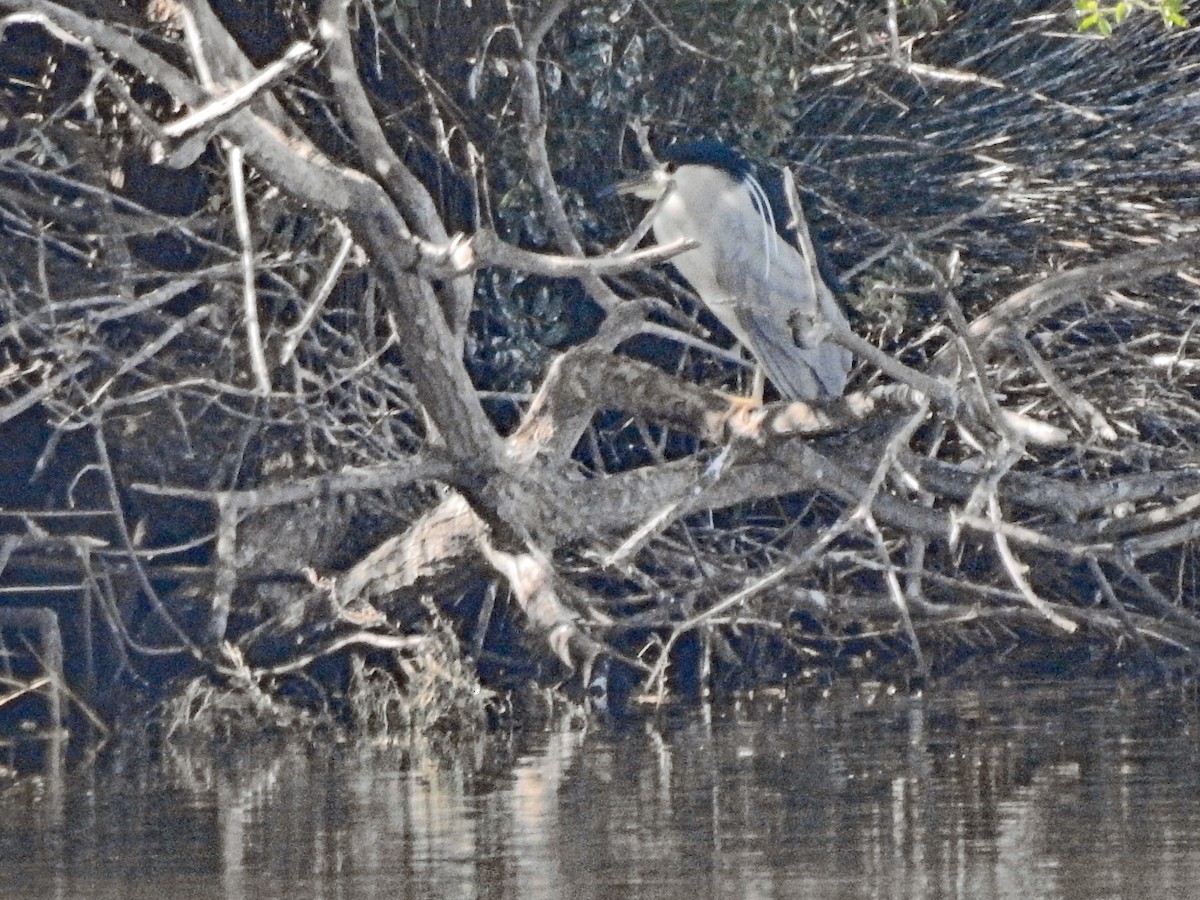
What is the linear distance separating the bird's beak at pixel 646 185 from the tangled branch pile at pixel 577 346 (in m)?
0.22

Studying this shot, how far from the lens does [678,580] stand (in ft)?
18.3

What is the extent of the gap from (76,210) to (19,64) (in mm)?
506

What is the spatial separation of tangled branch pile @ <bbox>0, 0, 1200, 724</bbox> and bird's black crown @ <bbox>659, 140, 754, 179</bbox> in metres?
0.17

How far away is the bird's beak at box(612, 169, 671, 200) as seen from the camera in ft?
17.8

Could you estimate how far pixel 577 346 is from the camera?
4.95 metres

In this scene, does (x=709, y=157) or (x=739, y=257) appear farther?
(x=739, y=257)

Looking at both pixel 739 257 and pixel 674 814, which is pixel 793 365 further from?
pixel 674 814

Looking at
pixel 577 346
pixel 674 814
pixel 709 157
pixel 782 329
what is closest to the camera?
pixel 674 814

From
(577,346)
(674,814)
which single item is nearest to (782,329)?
→ (577,346)

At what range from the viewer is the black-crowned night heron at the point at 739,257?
532 cm

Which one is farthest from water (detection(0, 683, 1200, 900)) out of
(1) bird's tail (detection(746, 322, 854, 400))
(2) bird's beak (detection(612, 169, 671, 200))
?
(2) bird's beak (detection(612, 169, 671, 200))

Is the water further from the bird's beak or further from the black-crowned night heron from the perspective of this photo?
the bird's beak

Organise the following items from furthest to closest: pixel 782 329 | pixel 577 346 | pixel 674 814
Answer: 1. pixel 782 329
2. pixel 577 346
3. pixel 674 814

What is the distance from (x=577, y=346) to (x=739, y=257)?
0.81 m
